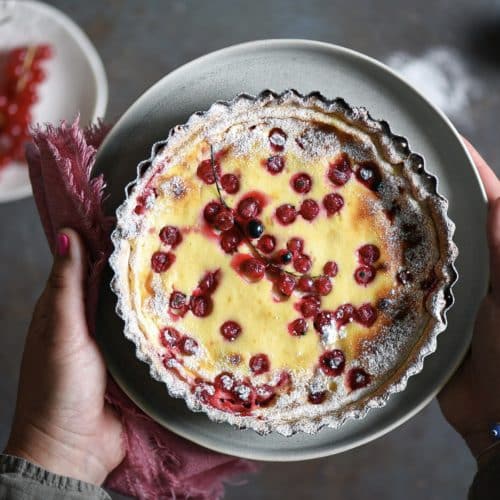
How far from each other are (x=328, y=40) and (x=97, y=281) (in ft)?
4.99

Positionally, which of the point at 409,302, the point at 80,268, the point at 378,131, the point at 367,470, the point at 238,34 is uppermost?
the point at 378,131

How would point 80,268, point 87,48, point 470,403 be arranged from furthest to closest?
point 87,48 < point 470,403 < point 80,268

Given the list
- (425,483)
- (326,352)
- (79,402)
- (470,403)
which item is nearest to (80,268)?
(79,402)

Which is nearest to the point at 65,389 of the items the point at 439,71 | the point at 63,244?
the point at 63,244

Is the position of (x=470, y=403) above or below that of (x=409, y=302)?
below

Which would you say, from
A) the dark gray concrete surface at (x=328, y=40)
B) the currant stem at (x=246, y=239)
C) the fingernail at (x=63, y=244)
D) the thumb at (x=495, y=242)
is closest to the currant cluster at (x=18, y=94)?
the dark gray concrete surface at (x=328, y=40)

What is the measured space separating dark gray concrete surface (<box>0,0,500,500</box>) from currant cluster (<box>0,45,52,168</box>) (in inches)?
8.3

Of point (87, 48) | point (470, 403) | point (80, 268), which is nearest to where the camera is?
point (80, 268)

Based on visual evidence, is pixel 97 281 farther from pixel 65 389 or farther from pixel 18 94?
pixel 18 94

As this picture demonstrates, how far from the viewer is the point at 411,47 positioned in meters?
2.66

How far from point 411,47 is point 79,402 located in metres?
1.89

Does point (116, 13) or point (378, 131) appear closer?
point (378, 131)

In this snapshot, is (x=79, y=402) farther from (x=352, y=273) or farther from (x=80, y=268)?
(x=352, y=273)

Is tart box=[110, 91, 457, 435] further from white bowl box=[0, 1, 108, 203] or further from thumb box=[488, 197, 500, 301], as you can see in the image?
white bowl box=[0, 1, 108, 203]
